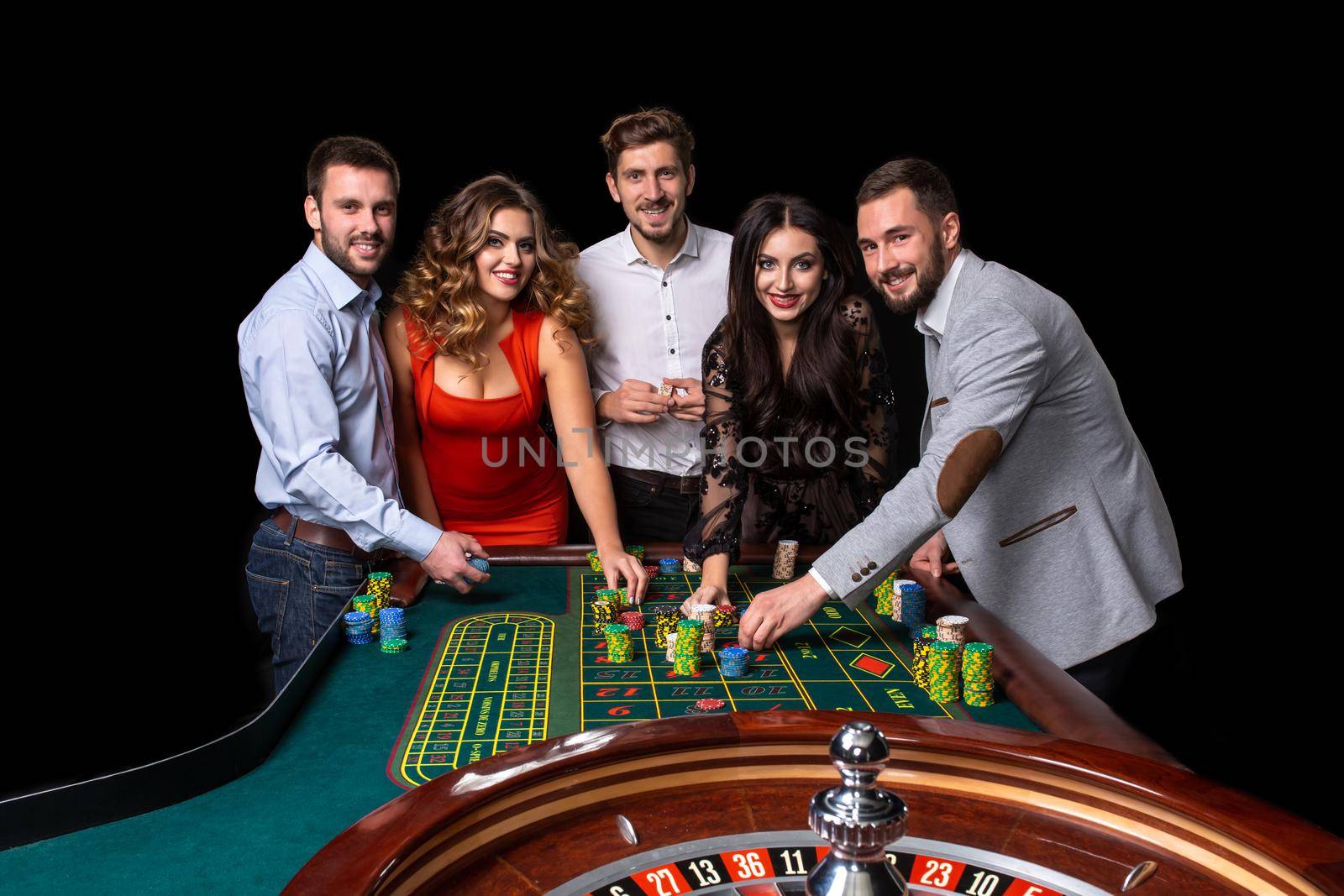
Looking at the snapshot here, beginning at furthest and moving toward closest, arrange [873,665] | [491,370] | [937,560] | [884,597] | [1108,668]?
[491,370]
[937,560]
[1108,668]
[884,597]
[873,665]

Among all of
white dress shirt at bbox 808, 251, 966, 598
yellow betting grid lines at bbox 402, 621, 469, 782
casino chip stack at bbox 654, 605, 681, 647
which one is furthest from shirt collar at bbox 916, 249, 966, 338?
yellow betting grid lines at bbox 402, 621, 469, 782

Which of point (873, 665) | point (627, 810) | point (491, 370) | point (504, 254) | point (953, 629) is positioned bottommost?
point (873, 665)

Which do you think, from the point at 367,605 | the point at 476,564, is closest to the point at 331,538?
the point at 476,564

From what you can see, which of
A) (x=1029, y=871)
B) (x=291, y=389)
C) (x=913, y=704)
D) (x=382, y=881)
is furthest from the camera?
(x=291, y=389)

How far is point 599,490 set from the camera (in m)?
3.80

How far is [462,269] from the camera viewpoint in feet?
12.3

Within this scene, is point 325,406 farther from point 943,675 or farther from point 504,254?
point 943,675

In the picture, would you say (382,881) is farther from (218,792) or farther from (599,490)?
(599,490)

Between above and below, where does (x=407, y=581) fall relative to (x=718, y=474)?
below

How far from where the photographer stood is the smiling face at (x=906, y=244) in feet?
9.87

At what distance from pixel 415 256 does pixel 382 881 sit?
304cm

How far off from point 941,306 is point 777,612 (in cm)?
110

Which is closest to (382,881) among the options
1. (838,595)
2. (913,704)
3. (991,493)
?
(913,704)

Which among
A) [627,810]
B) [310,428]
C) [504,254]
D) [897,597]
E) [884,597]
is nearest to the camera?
[627,810]
